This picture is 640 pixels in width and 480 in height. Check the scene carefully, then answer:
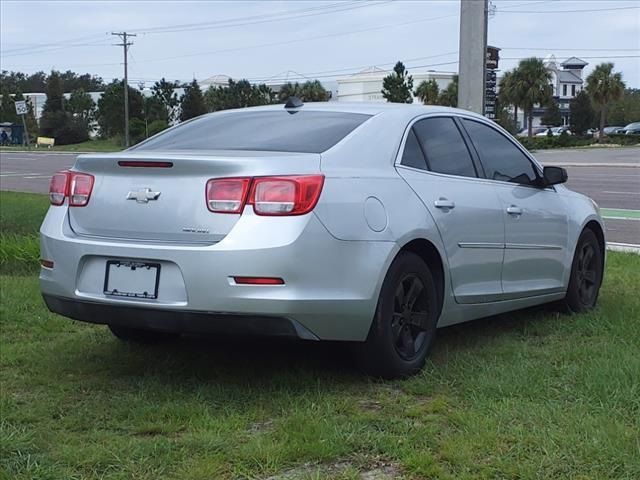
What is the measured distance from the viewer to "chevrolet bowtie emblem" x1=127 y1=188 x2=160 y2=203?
418 cm

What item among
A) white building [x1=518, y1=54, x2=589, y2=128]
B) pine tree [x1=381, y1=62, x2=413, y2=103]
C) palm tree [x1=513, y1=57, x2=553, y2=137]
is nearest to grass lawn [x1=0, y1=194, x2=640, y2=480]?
pine tree [x1=381, y1=62, x2=413, y2=103]

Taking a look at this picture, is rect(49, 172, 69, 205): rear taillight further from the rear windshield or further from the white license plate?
the white license plate

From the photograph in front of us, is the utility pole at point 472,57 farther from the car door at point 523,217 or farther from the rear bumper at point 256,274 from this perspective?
the rear bumper at point 256,274

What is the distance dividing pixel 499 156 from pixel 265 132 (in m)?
1.74

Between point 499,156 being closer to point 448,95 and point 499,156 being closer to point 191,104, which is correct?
point 191,104

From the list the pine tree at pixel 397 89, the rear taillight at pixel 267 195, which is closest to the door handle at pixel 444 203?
the rear taillight at pixel 267 195

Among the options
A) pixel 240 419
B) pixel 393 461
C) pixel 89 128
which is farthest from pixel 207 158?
pixel 89 128

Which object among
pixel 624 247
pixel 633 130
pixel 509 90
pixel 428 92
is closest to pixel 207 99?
pixel 428 92

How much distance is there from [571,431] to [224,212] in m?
1.76

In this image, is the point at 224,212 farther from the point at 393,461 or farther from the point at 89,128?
the point at 89,128

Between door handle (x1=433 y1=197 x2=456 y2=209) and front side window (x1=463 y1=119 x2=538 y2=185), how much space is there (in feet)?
2.32

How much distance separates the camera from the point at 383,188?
14.4 ft

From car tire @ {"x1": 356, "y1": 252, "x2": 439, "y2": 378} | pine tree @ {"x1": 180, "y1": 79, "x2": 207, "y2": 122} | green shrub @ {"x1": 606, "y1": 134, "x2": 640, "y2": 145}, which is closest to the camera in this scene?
car tire @ {"x1": 356, "y1": 252, "x2": 439, "y2": 378}

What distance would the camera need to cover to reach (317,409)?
3996 mm
